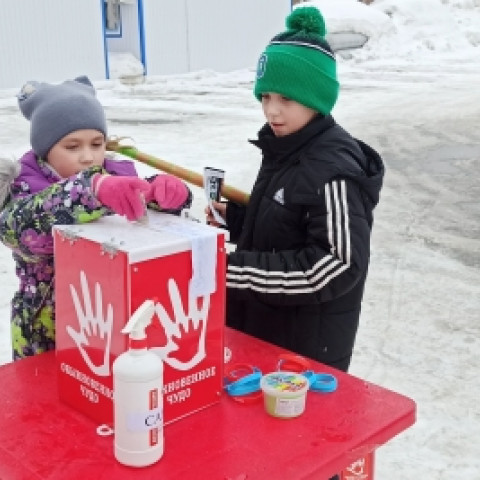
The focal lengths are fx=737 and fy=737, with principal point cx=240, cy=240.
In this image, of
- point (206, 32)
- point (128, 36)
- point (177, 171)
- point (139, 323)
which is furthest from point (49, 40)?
point (139, 323)

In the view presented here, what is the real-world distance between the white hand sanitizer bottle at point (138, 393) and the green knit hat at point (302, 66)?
901mm

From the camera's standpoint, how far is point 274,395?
1.52 meters

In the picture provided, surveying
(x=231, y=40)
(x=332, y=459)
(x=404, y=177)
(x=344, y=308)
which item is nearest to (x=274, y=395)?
(x=332, y=459)

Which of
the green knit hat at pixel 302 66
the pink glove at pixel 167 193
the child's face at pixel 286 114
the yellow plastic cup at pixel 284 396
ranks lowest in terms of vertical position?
the yellow plastic cup at pixel 284 396

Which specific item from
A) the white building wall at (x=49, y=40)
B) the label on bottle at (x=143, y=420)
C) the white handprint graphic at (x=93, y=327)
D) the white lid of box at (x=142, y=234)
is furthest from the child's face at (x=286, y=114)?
the white building wall at (x=49, y=40)

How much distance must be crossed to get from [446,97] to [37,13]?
807 centimetres

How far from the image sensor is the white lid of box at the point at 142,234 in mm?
1339

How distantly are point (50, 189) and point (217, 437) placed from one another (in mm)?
640

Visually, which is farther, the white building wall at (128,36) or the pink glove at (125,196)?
the white building wall at (128,36)

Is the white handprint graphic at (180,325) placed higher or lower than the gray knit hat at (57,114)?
lower

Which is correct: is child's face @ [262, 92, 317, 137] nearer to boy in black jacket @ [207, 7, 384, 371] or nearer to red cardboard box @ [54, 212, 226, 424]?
boy in black jacket @ [207, 7, 384, 371]

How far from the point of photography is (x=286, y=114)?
2025 mm

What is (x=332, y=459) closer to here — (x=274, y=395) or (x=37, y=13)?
(x=274, y=395)

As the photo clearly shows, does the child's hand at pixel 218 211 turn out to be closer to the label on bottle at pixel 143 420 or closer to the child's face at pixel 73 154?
the child's face at pixel 73 154
